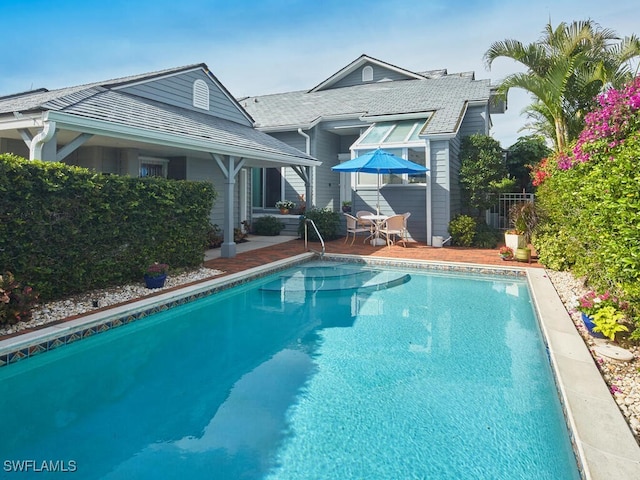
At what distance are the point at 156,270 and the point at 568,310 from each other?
24.2ft

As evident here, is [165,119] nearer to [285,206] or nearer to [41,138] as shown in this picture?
[41,138]

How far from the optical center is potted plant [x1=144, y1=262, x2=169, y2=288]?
8.13 m

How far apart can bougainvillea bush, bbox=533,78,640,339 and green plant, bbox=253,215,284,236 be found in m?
11.3

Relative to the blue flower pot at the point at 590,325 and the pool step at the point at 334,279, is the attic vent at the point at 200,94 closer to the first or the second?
the pool step at the point at 334,279

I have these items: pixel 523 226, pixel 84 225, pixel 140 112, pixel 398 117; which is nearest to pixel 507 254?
pixel 523 226

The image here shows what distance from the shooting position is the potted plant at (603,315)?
511 centimetres

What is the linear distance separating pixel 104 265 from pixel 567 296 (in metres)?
8.39

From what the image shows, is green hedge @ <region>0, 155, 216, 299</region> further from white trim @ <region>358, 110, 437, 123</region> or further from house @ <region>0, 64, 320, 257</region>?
white trim @ <region>358, 110, 437, 123</region>

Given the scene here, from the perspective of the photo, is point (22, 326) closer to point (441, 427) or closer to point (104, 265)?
point (104, 265)

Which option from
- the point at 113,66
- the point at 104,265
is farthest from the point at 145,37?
the point at 104,265

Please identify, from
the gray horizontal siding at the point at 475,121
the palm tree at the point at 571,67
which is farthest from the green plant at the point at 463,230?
the gray horizontal siding at the point at 475,121

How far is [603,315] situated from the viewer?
17.1ft

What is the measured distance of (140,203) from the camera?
8.11m

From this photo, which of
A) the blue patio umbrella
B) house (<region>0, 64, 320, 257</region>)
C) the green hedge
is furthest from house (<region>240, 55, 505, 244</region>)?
the green hedge
